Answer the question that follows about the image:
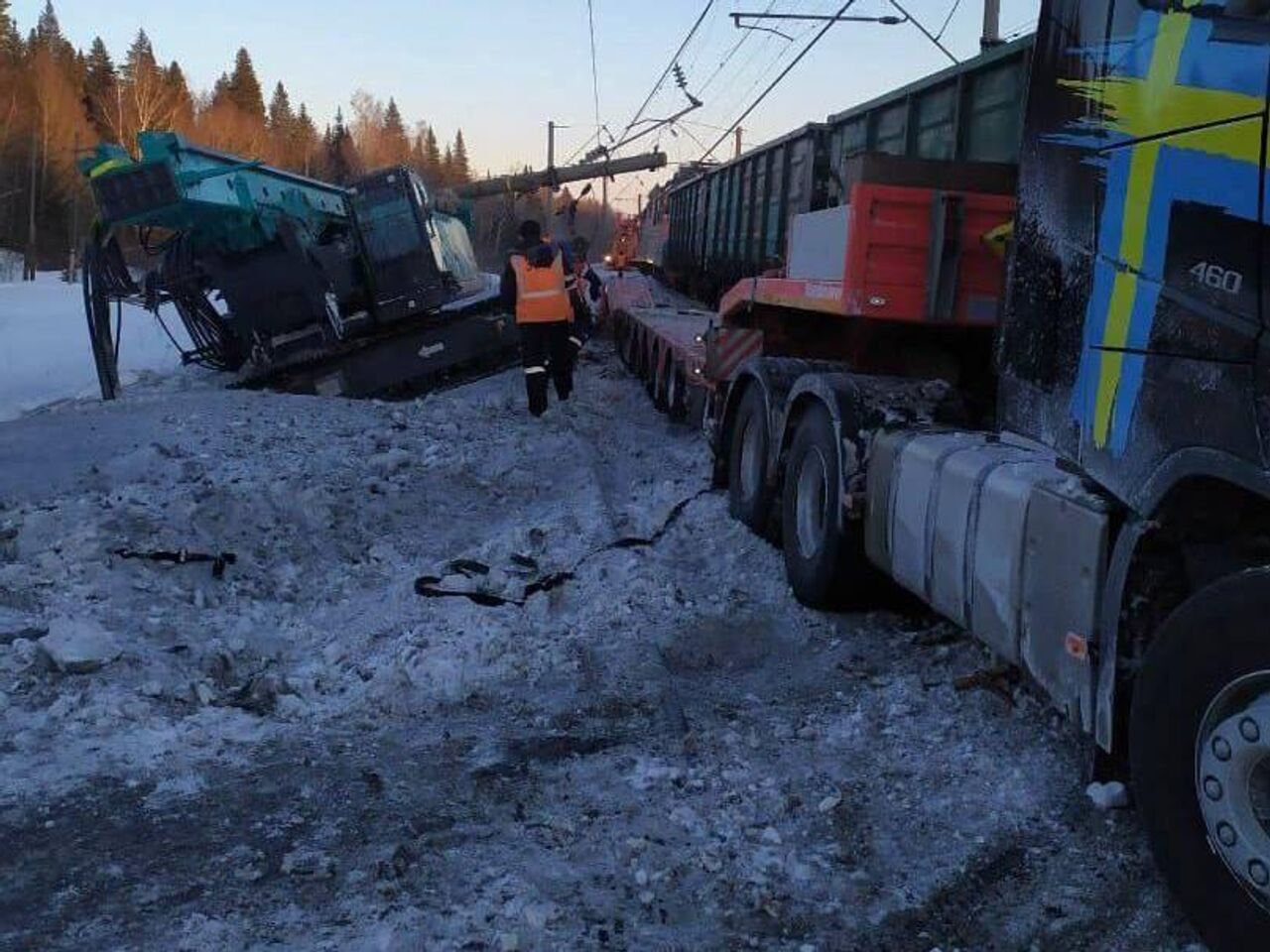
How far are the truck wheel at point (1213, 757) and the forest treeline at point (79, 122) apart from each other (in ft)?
109

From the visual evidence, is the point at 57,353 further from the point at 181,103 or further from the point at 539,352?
the point at 181,103

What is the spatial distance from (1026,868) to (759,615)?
8.14ft

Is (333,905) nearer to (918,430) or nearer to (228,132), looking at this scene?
(918,430)

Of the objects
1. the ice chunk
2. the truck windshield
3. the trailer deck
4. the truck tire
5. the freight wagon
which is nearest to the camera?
the ice chunk

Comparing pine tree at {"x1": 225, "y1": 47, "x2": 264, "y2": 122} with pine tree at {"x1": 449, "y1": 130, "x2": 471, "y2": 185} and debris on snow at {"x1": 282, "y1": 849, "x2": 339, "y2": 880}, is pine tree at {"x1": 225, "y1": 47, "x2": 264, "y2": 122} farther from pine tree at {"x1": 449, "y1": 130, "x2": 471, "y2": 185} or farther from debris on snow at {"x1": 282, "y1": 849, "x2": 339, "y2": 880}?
debris on snow at {"x1": 282, "y1": 849, "x2": 339, "y2": 880}

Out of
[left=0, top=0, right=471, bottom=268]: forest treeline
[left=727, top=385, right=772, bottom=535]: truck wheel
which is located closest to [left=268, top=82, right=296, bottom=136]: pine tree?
[left=0, top=0, right=471, bottom=268]: forest treeline

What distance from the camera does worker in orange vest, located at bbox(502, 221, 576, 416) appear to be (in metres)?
11.3

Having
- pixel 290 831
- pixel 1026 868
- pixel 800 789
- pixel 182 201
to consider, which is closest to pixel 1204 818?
pixel 1026 868

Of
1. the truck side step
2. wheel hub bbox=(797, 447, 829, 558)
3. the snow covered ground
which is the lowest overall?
the snow covered ground

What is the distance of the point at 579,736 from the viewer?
440 centimetres

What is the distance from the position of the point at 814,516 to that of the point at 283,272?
898 centimetres

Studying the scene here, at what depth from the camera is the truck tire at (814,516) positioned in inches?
224

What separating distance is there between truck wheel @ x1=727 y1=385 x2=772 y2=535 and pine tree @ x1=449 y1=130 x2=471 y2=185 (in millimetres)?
130968

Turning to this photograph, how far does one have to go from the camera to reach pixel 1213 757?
268cm
